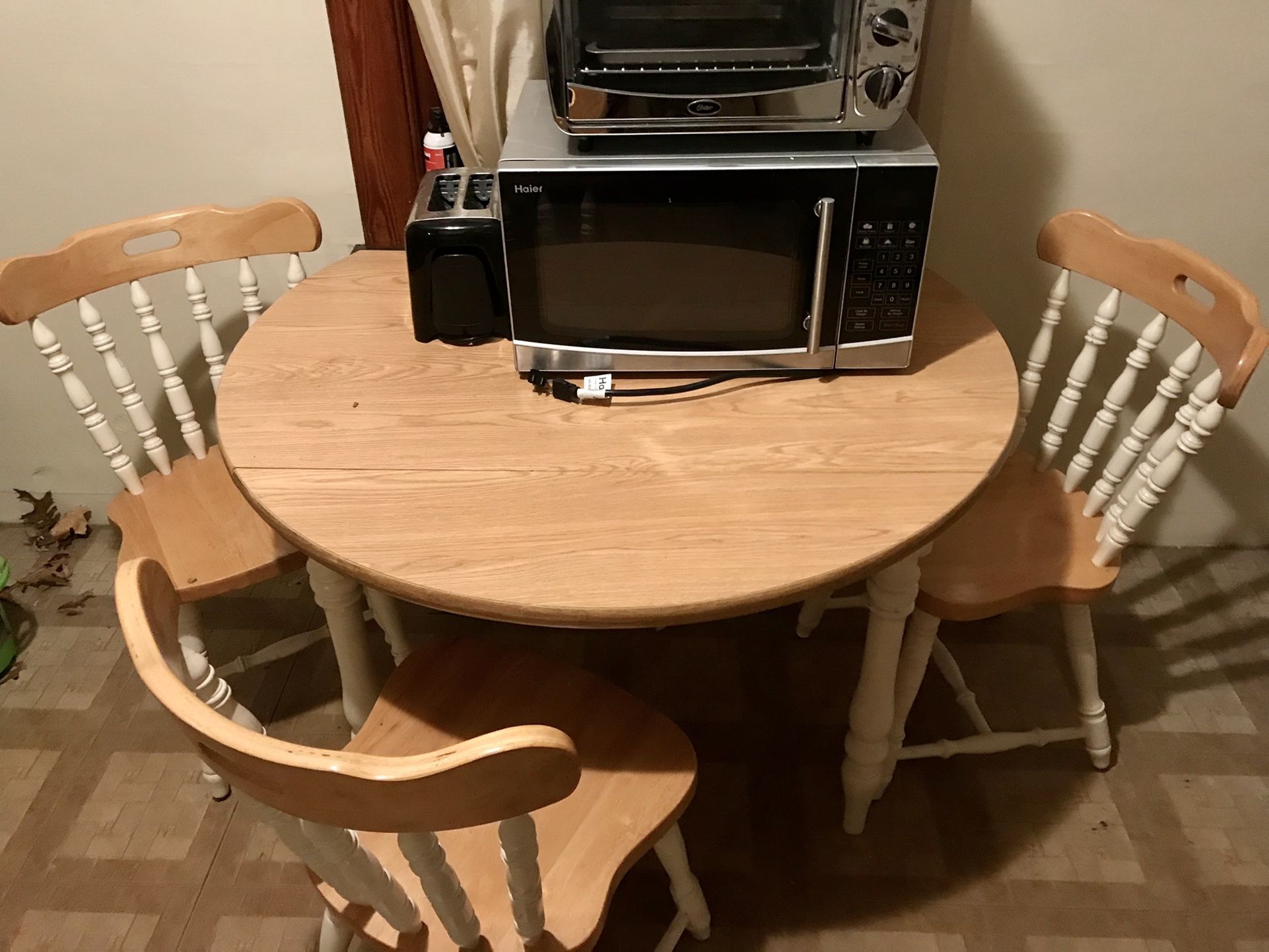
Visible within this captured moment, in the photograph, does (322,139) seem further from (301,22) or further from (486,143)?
(486,143)

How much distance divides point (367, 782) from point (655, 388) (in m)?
0.64

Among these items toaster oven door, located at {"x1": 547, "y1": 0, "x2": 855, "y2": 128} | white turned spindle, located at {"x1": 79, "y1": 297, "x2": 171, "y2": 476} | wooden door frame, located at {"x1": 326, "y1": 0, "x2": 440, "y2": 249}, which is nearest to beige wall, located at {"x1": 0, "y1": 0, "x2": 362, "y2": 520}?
wooden door frame, located at {"x1": 326, "y1": 0, "x2": 440, "y2": 249}

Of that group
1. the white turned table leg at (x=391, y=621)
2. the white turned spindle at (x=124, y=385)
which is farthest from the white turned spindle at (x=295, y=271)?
the white turned table leg at (x=391, y=621)

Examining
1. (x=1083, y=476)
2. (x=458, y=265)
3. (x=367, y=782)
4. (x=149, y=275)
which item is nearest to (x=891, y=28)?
(x=458, y=265)

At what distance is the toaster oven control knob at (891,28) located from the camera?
97cm

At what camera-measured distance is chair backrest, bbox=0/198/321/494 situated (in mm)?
1364

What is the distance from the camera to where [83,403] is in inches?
55.2

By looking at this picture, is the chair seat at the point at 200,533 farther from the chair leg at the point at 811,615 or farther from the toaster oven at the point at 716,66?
the chair leg at the point at 811,615

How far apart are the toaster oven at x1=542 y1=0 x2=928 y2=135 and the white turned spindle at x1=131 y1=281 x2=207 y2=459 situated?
813mm

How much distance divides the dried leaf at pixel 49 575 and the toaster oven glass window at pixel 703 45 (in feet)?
5.46

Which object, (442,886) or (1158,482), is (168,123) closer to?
(442,886)

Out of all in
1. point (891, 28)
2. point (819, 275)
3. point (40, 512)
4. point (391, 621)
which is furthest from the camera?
point (40, 512)

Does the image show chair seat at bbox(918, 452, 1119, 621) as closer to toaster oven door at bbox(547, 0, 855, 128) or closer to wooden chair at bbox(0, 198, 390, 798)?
toaster oven door at bbox(547, 0, 855, 128)

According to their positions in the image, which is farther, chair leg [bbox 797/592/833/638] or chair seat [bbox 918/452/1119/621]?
chair leg [bbox 797/592/833/638]
